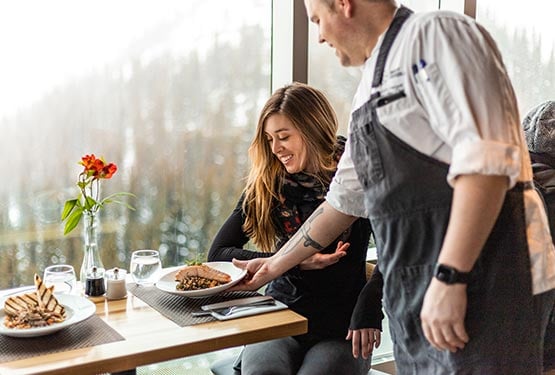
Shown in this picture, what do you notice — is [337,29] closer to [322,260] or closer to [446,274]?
[446,274]

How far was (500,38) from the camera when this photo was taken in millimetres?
3529

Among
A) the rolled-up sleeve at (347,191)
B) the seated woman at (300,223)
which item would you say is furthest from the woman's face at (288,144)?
the rolled-up sleeve at (347,191)

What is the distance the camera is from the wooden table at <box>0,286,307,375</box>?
1593 mm

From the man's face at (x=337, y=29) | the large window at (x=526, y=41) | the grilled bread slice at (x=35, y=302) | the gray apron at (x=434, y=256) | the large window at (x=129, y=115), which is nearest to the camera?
the gray apron at (x=434, y=256)

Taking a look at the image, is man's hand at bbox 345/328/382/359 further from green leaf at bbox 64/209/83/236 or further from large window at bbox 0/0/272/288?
large window at bbox 0/0/272/288

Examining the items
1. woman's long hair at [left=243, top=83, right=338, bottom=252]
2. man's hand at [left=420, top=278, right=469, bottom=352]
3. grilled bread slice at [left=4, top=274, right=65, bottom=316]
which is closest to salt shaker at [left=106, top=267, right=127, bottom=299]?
grilled bread slice at [left=4, top=274, right=65, bottom=316]

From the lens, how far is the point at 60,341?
1.72 meters

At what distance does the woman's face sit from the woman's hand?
11.5 inches

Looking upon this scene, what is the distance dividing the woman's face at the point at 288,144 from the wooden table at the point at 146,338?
54 cm

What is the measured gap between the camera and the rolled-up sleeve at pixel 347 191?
1828 mm

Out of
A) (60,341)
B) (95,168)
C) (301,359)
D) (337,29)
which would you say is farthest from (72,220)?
(337,29)

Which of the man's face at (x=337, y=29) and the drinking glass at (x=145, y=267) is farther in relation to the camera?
the drinking glass at (x=145, y=267)

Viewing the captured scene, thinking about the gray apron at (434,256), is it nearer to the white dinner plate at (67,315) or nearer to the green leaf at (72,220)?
the white dinner plate at (67,315)

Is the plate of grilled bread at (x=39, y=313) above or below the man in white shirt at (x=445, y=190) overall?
below
